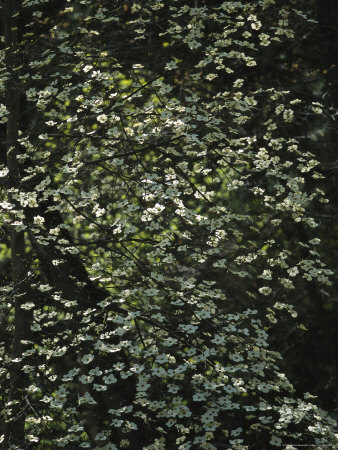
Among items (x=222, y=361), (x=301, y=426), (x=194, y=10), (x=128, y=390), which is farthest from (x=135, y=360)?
(x=194, y=10)

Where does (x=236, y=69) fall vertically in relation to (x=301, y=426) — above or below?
above

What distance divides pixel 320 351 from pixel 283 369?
3.12 feet

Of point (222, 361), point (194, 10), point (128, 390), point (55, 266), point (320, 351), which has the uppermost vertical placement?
point (194, 10)

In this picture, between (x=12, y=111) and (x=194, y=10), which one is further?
(x=12, y=111)

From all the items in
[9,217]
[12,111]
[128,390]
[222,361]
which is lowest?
[128,390]

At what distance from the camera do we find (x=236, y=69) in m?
7.91

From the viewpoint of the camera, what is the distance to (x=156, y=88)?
4.88 meters

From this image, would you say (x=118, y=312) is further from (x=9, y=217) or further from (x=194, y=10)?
(x=194, y=10)

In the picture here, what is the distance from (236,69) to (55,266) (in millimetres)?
4157

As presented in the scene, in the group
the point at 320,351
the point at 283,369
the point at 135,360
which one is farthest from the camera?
the point at 320,351

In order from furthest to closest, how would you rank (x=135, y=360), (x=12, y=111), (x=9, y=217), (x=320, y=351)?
(x=320, y=351) → (x=135, y=360) → (x=12, y=111) → (x=9, y=217)

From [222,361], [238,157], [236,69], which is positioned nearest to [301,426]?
[222,361]

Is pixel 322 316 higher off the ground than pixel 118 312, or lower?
lower

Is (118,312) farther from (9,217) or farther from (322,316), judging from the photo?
(322,316)
